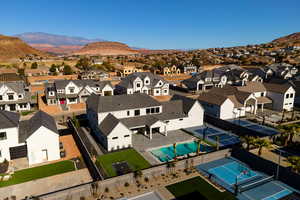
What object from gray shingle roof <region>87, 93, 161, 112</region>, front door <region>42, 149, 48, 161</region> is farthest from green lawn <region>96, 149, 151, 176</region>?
gray shingle roof <region>87, 93, 161, 112</region>

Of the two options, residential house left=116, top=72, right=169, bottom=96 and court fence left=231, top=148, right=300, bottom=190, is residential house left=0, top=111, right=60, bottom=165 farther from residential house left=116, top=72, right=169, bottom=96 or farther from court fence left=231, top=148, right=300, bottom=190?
residential house left=116, top=72, right=169, bottom=96

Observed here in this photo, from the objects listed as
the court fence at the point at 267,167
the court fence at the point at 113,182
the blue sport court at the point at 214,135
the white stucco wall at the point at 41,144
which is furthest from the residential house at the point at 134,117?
the court fence at the point at 267,167

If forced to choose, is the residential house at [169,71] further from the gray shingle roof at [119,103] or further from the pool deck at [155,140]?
the pool deck at [155,140]

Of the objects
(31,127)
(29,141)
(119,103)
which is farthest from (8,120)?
(119,103)

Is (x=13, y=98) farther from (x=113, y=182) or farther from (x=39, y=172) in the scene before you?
(x=113, y=182)

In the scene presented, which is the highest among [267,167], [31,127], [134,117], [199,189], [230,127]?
[31,127]
